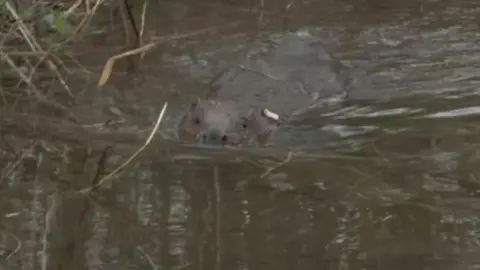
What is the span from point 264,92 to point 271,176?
2.29ft

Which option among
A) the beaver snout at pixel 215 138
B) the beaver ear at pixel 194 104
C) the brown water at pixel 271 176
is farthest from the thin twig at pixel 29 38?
the beaver snout at pixel 215 138

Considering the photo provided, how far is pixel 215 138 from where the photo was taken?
12.3ft

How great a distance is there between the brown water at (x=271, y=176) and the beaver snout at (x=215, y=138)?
50mm

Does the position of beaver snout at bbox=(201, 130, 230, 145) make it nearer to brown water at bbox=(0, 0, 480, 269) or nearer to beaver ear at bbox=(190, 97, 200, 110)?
brown water at bbox=(0, 0, 480, 269)

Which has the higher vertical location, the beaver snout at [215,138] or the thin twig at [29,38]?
the thin twig at [29,38]

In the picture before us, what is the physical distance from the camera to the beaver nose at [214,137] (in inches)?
147

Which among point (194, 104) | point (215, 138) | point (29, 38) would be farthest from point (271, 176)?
point (29, 38)

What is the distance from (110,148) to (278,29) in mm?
1290

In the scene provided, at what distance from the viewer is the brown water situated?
315 centimetres

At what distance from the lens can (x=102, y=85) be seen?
4.20 metres

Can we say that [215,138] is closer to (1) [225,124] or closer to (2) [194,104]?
(1) [225,124]

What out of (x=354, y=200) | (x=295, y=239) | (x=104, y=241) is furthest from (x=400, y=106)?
(x=104, y=241)

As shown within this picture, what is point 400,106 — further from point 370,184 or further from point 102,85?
point 102,85

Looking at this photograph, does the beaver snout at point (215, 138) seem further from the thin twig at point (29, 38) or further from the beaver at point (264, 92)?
the thin twig at point (29, 38)
